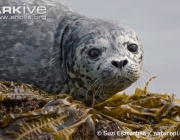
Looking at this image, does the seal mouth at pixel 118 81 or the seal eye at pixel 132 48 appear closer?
the seal mouth at pixel 118 81

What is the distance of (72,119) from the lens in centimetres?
543

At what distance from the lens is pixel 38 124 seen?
5211mm

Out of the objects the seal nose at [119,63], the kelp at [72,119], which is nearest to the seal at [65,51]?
the seal nose at [119,63]

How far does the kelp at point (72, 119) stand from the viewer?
5172 millimetres

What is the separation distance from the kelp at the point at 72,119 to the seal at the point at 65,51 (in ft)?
1.60

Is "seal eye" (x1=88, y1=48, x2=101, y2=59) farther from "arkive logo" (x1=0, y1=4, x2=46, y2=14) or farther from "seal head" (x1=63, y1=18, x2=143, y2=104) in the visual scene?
"arkive logo" (x1=0, y1=4, x2=46, y2=14)

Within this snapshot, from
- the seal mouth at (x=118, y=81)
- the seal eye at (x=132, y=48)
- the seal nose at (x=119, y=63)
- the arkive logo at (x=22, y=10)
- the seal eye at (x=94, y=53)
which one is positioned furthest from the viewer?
the arkive logo at (x=22, y=10)

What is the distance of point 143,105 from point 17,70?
1.86 meters

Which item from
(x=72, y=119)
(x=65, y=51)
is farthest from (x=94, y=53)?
(x=72, y=119)

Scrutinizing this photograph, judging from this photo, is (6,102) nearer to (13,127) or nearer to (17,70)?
(13,127)

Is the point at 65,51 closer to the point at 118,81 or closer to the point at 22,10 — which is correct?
the point at 22,10

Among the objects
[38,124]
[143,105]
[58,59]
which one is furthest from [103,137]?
[58,59]

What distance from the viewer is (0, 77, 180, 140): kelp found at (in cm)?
517

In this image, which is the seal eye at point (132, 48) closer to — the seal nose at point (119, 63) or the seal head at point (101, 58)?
the seal head at point (101, 58)
